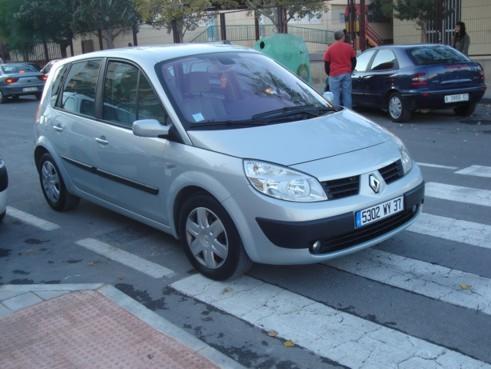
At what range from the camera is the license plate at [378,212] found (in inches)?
165

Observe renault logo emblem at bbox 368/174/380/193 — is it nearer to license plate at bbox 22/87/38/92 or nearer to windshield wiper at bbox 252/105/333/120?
windshield wiper at bbox 252/105/333/120

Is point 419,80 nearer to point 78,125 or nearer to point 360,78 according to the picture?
point 360,78

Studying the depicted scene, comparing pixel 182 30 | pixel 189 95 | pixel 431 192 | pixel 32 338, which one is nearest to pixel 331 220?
pixel 189 95

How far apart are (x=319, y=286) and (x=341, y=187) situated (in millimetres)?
814

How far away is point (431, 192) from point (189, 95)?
3258mm

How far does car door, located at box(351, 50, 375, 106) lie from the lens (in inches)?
501

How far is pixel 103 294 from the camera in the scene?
175 inches

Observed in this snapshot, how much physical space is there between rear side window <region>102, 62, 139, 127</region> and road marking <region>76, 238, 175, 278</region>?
115 cm

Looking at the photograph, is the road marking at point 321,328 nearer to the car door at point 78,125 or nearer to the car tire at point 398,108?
the car door at point 78,125

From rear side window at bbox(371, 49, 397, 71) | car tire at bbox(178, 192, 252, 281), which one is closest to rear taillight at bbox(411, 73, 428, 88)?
rear side window at bbox(371, 49, 397, 71)

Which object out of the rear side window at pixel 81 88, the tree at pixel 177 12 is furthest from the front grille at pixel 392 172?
the tree at pixel 177 12

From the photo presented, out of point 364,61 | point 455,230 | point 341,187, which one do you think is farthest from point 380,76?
point 341,187

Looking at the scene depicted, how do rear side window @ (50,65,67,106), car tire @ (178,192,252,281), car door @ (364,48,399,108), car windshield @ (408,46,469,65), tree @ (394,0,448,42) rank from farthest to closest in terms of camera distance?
tree @ (394,0,448,42) → car door @ (364,48,399,108) → car windshield @ (408,46,469,65) → rear side window @ (50,65,67,106) → car tire @ (178,192,252,281)

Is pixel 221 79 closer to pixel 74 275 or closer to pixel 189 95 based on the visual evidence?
pixel 189 95
